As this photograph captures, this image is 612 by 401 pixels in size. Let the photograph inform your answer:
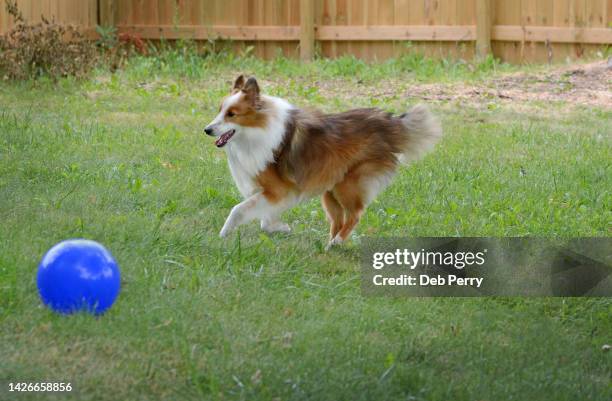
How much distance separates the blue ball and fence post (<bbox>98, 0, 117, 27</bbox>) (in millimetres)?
11306

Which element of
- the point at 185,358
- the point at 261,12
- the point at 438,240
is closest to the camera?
the point at 185,358

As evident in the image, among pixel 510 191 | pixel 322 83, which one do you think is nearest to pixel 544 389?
pixel 510 191

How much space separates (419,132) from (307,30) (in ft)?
27.5

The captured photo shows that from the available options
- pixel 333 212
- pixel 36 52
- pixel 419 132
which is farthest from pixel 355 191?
pixel 36 52

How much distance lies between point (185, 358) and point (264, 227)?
2.45m

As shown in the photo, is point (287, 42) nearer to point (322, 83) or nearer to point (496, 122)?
point (322, 83)

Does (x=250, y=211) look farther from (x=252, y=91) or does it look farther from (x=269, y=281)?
(x=269, y=281)

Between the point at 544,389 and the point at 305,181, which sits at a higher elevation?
the point at 305,181

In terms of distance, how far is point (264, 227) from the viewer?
6.79 meters

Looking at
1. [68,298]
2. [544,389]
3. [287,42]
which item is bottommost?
[544,389]

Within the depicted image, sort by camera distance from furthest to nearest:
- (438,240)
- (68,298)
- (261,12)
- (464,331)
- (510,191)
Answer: (261,12), (510,191), (438,240), (464,331), (68,298)

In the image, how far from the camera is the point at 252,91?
6.66 meters

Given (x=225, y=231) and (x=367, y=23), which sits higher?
(x=367, y=23)

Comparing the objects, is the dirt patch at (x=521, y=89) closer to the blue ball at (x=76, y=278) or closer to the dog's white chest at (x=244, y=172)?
the dog's white chest at (x=244, y=172)
